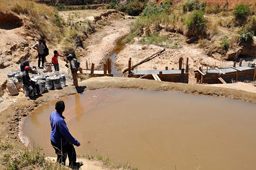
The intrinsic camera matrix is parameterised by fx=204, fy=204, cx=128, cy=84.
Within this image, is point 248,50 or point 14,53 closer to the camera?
point 14,53

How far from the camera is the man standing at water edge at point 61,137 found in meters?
3.29

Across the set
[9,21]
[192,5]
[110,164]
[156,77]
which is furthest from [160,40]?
[110,164]

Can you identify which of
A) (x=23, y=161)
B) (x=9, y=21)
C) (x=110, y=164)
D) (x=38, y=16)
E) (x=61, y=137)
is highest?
(x=38, y=16)

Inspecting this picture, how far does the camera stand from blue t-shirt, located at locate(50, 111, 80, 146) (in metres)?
3.28

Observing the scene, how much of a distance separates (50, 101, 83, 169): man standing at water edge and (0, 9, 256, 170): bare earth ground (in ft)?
1.57

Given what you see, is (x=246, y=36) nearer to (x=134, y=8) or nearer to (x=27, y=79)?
(x=27, y=79)

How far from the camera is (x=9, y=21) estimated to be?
453 inches

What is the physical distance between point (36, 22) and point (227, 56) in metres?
13.4

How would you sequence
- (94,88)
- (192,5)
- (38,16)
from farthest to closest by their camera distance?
1. (192,5)
2. (38,16)
3. (94,88)

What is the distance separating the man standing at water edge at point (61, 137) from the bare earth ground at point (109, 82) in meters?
0.48

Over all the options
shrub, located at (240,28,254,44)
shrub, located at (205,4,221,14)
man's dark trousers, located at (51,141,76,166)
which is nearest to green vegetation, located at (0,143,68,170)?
man's dark trousers, located at (51,141,76,166)

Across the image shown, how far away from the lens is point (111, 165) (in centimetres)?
389

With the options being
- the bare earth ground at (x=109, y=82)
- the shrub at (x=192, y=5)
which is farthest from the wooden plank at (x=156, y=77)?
the shrub at (x=192, y=5)

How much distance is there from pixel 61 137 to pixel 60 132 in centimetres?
17
